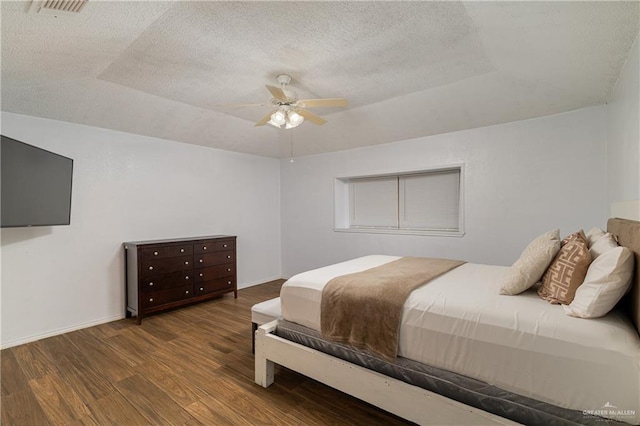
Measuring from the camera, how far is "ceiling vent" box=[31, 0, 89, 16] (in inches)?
68.2

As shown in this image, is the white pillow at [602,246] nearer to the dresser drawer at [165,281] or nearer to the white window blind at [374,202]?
the white window blind at [374,202]

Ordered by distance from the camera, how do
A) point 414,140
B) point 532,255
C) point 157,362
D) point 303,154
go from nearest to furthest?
1. point 532,255
2. point 157,362
3. point 414,140
4. point 303,154

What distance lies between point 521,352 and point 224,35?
2647 mm

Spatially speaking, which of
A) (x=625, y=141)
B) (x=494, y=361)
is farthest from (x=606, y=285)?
(x=625, y=141)

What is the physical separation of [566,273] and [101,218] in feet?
14.6

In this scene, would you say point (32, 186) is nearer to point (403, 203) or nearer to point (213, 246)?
point (213, 246)

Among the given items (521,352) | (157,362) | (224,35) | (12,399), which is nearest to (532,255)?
(521,352)

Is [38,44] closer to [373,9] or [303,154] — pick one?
[373,9]

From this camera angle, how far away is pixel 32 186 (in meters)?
2.67

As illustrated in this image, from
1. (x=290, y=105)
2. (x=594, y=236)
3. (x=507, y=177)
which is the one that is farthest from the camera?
(x=507, y=177)

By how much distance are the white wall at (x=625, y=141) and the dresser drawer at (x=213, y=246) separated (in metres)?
4.26

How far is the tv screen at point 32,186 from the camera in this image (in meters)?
2.43

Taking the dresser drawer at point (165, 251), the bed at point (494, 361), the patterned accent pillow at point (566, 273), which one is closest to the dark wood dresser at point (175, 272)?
the dresser drawer at point (165, 251)

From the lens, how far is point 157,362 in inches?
101
